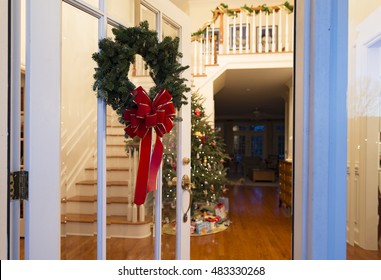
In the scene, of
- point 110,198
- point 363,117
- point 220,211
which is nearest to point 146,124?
point 110,198

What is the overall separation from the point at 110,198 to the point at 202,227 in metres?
3.02

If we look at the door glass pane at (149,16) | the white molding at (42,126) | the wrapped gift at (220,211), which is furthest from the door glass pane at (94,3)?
the wrapped gift at (220,211)

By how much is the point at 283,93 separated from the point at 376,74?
6439mm

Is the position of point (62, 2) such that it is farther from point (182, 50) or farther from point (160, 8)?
point (182, 50)

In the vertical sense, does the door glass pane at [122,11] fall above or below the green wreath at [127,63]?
above

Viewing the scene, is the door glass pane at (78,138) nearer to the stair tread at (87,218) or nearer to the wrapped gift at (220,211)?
the stair tread at (87,218)

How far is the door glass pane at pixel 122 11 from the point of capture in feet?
3.81

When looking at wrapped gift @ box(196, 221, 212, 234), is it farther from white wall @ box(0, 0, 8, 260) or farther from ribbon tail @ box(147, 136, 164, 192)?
white wall @ box(0, 0, 8, 260)

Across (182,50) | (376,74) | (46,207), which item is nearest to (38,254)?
(46,207)

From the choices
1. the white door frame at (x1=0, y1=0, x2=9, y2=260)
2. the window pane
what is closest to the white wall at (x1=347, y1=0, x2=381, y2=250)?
the white door frame at (x1=0, y1=0, x2=9, y2=260)

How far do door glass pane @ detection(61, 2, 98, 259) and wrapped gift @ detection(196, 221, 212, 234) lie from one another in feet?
9.77

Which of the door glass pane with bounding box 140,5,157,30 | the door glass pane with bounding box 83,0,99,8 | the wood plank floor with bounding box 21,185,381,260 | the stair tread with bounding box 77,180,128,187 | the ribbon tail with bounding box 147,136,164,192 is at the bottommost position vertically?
the wood plank floor with bounding box 21,185,381,260

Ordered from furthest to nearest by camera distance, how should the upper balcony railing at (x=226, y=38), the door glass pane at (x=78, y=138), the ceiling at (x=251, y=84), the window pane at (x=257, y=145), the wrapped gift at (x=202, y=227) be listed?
the window pane at (x=257, y=145) < the ceiling at (x=251, y=84) < the upper balcony railing at (x=226, y=38) < the wrapped gift at (x=202, y=227) < the door glass pane at (x=78, y=138)

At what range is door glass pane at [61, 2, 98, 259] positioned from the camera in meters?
1.05
